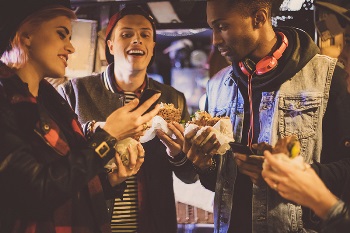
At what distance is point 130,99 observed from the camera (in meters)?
4.00

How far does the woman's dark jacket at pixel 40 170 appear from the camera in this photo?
2.29 m

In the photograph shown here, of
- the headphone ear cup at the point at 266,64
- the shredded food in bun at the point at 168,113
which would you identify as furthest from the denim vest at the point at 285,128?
the shredded food in bun at the point at 168,113

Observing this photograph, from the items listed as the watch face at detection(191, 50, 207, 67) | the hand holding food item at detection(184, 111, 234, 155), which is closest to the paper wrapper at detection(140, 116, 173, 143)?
the hand holding food item at detection(184, 111, 234, 155)

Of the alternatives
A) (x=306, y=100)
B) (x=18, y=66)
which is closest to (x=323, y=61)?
(x=306, y=100)

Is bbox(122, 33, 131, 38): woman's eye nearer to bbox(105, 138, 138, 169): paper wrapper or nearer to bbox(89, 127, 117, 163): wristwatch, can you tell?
bbox(105, 138, 138, 169): paper wrapper

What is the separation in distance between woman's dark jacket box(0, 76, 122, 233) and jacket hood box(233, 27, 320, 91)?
123cm

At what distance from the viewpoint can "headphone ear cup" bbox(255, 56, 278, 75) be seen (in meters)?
3.17

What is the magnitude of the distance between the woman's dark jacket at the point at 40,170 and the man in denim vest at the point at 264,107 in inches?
36.5

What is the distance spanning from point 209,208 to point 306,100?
2.04m

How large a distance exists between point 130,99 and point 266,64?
1.32m

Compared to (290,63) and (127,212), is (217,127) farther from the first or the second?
(127,212)

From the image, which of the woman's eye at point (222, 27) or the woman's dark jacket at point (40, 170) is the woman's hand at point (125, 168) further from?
the woman's eye at point (222, 27)

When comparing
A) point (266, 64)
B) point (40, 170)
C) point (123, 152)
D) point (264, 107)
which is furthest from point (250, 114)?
point (40, 170)

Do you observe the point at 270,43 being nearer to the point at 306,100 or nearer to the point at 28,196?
the point at 306,100
